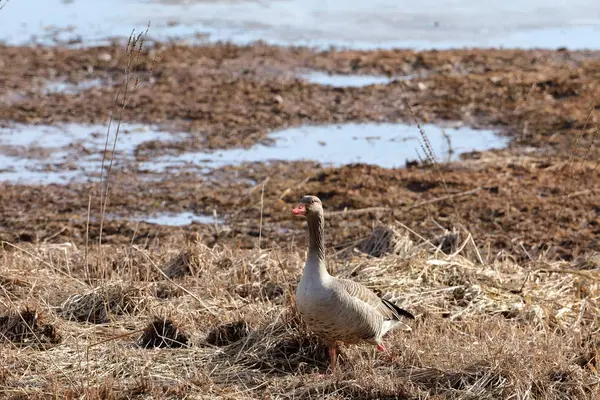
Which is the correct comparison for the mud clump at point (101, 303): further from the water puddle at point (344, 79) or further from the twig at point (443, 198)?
the water puddle at point (344, 79)

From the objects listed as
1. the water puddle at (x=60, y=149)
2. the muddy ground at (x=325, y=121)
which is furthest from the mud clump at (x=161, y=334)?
the water puddle at (x=60, y=149)

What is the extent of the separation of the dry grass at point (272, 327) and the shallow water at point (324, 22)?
421 inches

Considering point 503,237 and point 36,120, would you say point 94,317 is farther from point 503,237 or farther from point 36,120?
point 36,120

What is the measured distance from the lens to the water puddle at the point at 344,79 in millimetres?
15250

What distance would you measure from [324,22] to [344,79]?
4777 mm

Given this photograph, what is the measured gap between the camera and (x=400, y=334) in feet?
21.5

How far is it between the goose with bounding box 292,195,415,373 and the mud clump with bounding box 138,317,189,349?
104cm

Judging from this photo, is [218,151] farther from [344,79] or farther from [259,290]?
[259,290]

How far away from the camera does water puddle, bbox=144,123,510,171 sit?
11758 mm

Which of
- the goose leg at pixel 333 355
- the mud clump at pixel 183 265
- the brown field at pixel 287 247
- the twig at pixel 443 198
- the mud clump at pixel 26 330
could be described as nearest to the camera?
the brown field at pixel 287 247

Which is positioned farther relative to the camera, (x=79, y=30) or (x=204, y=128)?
(x=79, y=30)

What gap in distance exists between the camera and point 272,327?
6344 millimetres

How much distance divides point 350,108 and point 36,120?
4488mm

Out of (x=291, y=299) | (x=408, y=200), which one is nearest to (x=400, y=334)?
(x=291, y=299)
